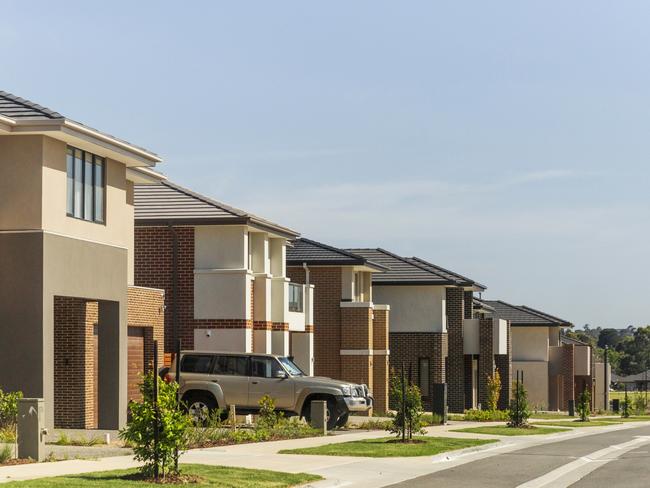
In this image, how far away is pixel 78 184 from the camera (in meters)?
29.1

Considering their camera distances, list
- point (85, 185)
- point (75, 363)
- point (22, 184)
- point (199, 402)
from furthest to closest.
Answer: point (199, 402) → point (75, 363) → point (85, 185) → point (22, 184)

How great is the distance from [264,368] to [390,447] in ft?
21.0

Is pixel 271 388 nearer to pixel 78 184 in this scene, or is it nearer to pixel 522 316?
pixel 78 184

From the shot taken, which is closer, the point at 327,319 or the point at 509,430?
the point at 509,430

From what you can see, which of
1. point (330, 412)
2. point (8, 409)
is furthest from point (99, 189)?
point (330, 412)

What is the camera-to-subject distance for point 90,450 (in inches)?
962

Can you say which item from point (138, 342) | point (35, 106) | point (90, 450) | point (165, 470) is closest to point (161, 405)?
point (165, 470)

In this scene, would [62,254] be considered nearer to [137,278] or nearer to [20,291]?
[20,291]

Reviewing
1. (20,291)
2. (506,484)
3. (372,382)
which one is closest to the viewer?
(506,484)

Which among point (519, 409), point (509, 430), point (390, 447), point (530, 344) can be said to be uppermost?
point (530, 344)

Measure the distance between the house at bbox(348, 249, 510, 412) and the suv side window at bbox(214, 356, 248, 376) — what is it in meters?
20.8

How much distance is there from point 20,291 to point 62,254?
1.43 m

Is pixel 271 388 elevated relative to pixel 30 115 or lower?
lower

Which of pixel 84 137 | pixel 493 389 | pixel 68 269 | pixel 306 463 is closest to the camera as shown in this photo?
pixel 306 463
